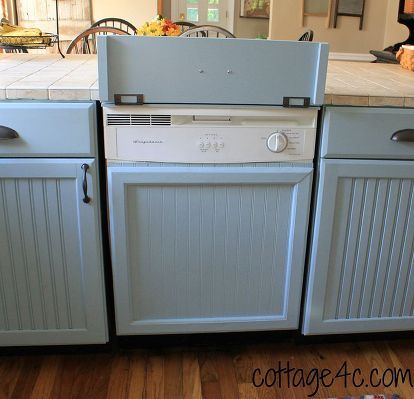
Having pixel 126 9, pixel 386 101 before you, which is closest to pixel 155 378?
pixel 386 101

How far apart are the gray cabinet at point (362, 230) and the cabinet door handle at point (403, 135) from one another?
0.01 m

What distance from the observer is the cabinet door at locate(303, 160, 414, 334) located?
1.35 meters

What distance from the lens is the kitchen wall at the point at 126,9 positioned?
468cm

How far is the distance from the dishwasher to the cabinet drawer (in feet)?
0.15

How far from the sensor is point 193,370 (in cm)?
151

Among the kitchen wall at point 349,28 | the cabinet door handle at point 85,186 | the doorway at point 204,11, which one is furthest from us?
the doorway at point 204,11

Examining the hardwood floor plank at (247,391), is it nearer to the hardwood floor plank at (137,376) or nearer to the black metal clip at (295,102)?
the hardwood floor plank at (137,376)

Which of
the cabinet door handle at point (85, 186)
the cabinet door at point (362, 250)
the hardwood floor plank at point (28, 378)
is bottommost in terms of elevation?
the hardwood floor plank at point (28, 378)

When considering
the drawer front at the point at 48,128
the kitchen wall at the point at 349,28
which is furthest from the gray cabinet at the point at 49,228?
the kitchen wall at the point at 349,28

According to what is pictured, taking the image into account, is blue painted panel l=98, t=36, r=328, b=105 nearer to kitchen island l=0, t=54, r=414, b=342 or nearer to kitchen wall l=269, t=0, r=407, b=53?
kitchen island l=0, t=54, r=414, b=342

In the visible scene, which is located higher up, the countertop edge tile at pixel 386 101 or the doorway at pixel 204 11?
the doorway at pixel 204 11

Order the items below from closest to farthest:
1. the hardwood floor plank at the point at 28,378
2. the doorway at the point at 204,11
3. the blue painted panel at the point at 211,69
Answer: the blue painted panel at the point at 211,69 → the hardwood floor plank at the point at 28,378 → the doorway at the point at 204,11

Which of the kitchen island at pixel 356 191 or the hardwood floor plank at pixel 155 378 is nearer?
the kitchen island at pixel 356 191

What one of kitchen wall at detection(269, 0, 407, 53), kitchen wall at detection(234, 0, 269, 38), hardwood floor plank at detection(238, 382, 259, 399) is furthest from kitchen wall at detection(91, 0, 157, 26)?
hardwood floor plank at detection(238, 382, 259, 399)
